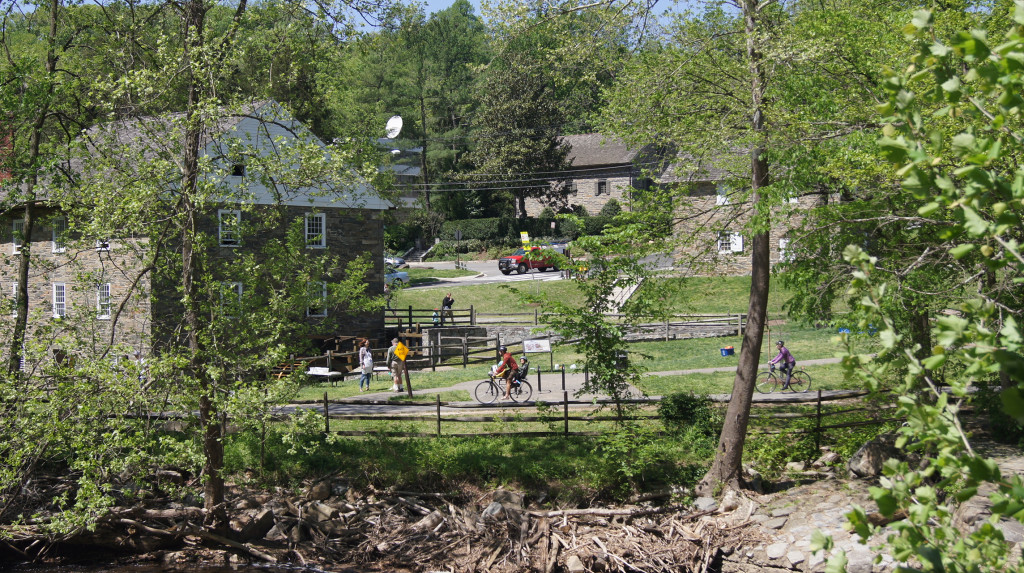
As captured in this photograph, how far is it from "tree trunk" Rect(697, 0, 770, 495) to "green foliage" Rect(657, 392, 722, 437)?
1.62m

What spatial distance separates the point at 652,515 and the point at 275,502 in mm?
6532

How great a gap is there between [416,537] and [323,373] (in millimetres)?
11035

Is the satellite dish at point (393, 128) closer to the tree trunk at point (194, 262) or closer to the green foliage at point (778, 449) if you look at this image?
the tree trunk at point (194, 262)

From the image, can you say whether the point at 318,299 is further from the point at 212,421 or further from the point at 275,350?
the point at 212,421

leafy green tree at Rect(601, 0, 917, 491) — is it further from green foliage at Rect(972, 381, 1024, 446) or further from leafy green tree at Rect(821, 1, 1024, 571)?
leafy green tree at Rect(821, 1, 1024, 571)

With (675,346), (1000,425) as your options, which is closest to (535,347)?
(1000,425)

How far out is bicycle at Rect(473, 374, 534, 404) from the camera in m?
18.8

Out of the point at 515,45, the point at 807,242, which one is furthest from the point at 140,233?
the point at 807,242

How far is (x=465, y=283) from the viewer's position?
44219 mm

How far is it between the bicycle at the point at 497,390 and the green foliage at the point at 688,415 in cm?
475

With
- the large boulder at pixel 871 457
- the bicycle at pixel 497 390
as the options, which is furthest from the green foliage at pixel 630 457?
the bicycle at pixel 497 390

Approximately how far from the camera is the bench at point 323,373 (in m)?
22.9

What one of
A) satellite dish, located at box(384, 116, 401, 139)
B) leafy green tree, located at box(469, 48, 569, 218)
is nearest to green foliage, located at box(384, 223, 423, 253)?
leafy green tree, located at box(469, 48, 569, 218)

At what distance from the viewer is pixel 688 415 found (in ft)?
48.6
